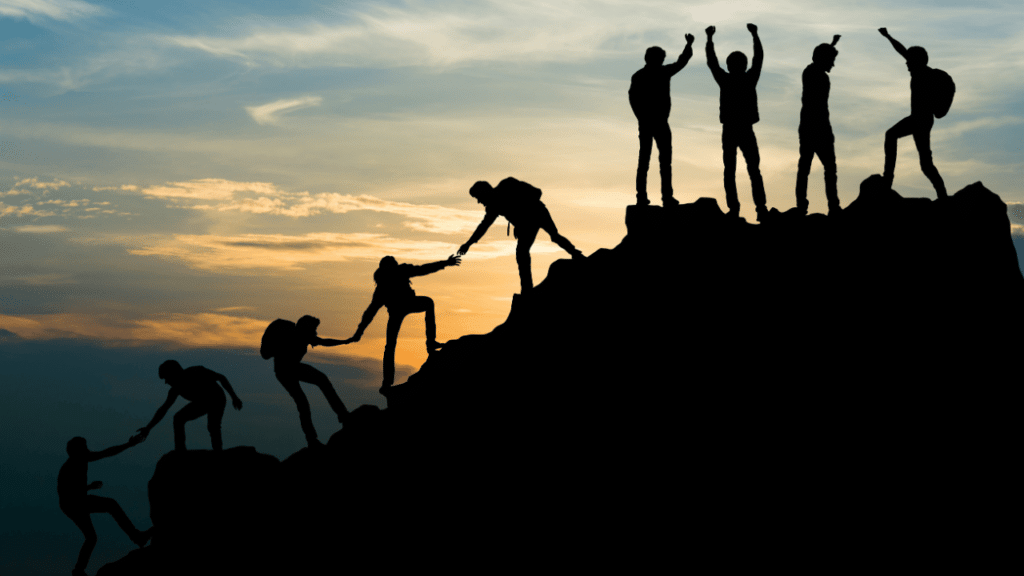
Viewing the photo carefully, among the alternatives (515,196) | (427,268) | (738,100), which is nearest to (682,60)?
(738,100)

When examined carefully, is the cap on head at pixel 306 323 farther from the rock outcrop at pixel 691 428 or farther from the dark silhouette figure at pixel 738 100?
the dark silhouette figure at pixel 738 100

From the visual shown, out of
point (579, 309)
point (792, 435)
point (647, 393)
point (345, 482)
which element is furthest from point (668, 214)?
point (345, 482)

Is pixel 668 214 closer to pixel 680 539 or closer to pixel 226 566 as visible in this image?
pixel 680 539

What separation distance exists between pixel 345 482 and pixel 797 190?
10254 millimetres

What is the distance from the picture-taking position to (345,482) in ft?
48.7

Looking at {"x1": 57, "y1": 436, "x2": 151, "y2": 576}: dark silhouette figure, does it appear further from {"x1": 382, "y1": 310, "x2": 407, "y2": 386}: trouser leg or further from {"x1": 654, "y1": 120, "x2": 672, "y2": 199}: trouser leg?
{"x1": 654, "y1": 120, "x2": 672, "y2": 199}: trouser leg

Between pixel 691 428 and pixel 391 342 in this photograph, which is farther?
pixel 391 342

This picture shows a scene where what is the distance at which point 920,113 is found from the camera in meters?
15.3

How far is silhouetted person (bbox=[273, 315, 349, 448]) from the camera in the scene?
1510cm

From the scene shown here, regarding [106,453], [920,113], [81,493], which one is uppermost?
[920,113]

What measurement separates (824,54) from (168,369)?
44.9 feet

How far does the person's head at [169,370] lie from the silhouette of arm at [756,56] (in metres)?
12.2

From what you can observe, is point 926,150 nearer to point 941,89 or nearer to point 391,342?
point 941,89

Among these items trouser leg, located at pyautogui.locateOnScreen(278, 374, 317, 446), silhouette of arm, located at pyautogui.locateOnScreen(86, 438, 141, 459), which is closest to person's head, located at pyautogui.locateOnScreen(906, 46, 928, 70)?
trouser leg, located at pyautogui.locateOnScreen(278, 374, 317, 446)
